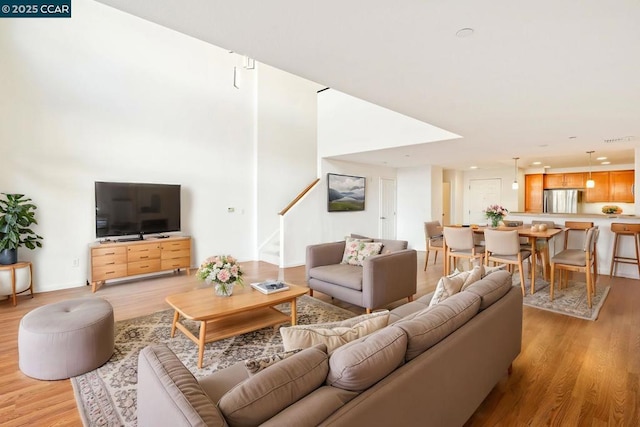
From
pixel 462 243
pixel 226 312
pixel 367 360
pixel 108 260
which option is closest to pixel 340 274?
pixel 226 312

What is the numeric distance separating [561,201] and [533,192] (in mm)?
718

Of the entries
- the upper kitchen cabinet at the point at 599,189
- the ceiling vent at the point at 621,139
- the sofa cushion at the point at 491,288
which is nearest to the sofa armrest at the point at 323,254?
the sofa cushion at the point at 491,288

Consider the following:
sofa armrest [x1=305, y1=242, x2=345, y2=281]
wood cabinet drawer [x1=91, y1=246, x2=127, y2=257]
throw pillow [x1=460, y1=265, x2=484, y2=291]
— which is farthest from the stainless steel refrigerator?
wood cabinet drawer [x1=91, y1=246, x2=127, y2=257]

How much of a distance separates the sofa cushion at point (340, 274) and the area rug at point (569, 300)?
2246mm

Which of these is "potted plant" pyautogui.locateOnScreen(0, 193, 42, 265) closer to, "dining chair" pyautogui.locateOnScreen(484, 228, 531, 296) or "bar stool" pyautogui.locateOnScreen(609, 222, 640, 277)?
"dining chair" pyautogui.locateOnScreen(484, 228, 531, 296)

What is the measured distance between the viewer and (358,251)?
401cm

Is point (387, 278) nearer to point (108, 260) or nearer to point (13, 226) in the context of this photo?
point (108, 260)

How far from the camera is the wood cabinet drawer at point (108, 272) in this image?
445 centimetres

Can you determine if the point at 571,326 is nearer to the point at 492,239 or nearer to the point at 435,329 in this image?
the point at 492,239

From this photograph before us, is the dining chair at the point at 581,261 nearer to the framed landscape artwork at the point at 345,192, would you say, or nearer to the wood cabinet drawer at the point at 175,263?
the framed landscape artwork at the point at 345,192

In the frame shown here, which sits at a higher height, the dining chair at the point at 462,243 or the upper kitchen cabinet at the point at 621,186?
the upper kitchen cabinet at the point at 621,186

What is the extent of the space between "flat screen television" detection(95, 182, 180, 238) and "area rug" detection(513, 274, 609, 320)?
5.49 metres

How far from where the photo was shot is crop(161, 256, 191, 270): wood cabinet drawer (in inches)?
202

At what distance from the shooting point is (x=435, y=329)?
4.96 feet
